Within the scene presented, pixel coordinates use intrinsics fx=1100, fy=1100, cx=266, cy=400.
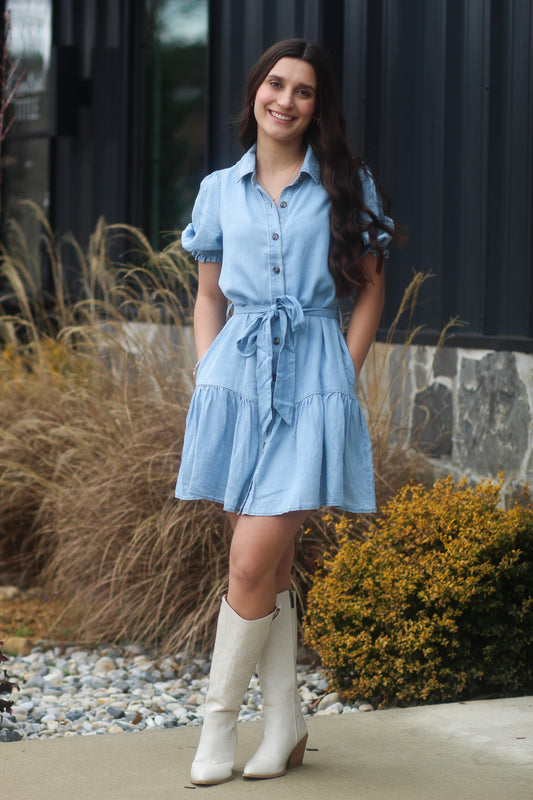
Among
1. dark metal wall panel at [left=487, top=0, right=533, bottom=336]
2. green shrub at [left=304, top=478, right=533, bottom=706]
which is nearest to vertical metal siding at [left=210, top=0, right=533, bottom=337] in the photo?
dark metal wall panel at [left=487, top=0, right=533, bottom=336]

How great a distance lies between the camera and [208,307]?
292 cm

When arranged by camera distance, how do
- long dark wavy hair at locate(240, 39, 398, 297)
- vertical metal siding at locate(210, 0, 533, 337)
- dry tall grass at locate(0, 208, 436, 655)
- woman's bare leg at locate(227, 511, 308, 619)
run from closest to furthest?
1. woman's bare leg at locate(227, 511, 308, 619)
2. long dark wavy hair at locate(240, 39, 398, 297)
3. dry tall grass at locate(0, 208, 436, 655)
4. vertical metal siding at locate(210, 0, 533, 337)

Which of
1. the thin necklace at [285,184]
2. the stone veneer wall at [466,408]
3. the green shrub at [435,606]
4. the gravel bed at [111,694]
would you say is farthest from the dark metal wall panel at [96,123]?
the thin necklace at [285,184]

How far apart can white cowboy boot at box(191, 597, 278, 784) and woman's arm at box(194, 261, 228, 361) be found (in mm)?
701

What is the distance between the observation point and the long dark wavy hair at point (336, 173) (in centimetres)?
267

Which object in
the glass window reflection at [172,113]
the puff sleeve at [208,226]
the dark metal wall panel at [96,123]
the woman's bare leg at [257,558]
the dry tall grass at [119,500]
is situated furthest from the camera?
the dark metal wall panel at [96,123]

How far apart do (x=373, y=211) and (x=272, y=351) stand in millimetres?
457

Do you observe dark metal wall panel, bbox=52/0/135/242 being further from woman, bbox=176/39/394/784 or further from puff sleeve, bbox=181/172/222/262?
woman, bbox=176/39/394/784

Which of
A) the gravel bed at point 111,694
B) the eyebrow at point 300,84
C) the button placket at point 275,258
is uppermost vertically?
the eyebrow at point 300,84

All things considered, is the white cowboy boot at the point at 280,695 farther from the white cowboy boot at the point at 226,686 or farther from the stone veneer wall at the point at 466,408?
the stone veneer wall at the point at 466,408

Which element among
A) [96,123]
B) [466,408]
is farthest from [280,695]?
[96,123]

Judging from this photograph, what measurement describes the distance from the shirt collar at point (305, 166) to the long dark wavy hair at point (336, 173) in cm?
2

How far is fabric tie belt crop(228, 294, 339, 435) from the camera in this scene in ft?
8.57

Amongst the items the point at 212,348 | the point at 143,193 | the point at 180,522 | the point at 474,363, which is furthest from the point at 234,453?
the point at 143,193
